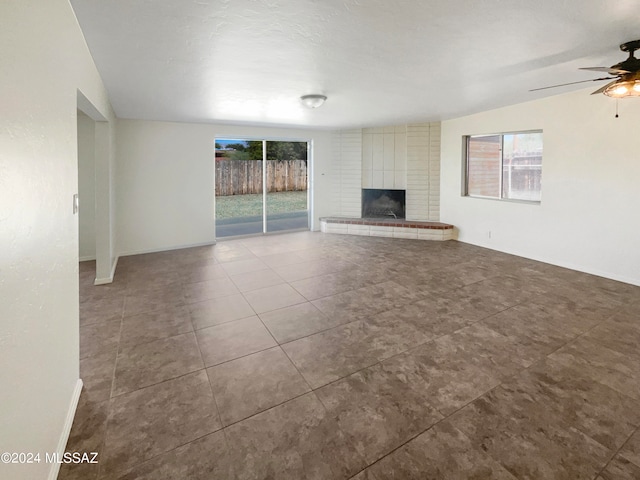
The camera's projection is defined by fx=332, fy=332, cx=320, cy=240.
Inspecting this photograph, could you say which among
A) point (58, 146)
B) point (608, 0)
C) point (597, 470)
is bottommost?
point (597, 470)

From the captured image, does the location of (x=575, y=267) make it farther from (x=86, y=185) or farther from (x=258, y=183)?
(x=86, y=185)

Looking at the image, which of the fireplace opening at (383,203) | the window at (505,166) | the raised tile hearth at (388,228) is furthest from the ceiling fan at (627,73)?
the fireplace opening at (383,203)

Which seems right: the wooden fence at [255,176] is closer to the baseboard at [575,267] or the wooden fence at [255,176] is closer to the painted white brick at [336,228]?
the painted white brick at [336,228]

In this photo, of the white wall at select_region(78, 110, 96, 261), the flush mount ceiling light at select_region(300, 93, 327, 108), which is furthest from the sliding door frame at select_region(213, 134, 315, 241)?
the flush mount ceiling light at select_region(300, 93, 327, 108)

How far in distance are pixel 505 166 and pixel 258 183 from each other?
4781 millimetres

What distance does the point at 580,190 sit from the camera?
13.8ft

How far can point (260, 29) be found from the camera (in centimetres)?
227

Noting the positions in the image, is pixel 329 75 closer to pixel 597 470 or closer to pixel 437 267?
pixel 437 267

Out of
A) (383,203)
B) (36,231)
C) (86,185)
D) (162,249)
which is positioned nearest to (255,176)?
(162,249)

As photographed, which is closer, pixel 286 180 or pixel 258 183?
pixel 258 183

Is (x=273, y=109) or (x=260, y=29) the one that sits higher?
(x=273, y=109)

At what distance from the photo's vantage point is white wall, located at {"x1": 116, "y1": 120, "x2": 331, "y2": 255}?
5406 millimetres

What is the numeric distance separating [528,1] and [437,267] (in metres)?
3.21

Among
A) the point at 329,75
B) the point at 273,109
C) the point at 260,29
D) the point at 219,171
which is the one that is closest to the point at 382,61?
the point at 329,75
